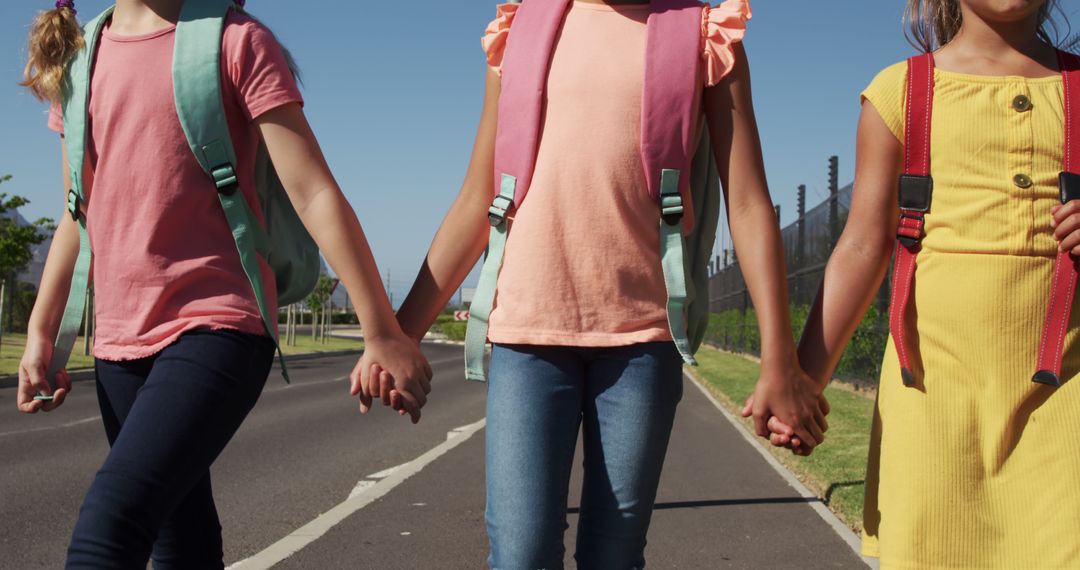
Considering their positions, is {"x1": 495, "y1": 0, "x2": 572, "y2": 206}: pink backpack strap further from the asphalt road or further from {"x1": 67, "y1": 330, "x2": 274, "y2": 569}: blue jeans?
the asphalt road

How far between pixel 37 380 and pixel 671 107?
5.12 feet

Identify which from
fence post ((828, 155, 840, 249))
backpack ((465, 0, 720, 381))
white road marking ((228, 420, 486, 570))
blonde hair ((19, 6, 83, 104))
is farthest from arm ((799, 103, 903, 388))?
fence post ((828, 155, 840, 249))

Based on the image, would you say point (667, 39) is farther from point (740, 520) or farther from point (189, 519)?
point (740, 520)

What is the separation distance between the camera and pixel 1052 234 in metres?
2.33

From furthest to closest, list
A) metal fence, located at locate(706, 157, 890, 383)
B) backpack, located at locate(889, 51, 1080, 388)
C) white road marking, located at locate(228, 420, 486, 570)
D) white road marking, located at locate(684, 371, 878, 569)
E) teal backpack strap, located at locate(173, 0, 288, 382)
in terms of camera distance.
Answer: metal fence, located at locate(706, 157, 890, 383), white road marking, located at locate(684, 371, 878, 569), white road marking, located at locate(228, 420, 486, 570), teal backpack strap, located at locate(173, 0, 288, 382), backpack, located at locate(889, 51, 1080, 388)

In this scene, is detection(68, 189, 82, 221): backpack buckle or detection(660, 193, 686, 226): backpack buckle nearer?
detection(660, 193, 686, 226): backpack buckle

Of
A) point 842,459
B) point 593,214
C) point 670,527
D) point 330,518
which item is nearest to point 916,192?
point 593,214

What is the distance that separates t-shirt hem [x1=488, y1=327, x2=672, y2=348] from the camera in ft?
8.09

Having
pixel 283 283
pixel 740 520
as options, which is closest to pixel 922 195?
pixel 283 283

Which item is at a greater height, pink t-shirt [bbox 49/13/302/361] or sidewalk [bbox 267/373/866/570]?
pink t-shirt [bbox 49/13/302/361]

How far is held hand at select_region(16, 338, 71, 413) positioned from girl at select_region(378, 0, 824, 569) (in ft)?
2.64

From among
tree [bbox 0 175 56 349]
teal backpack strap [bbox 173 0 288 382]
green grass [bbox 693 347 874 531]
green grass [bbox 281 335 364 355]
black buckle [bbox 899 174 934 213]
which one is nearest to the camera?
black buckle [bbox 899 174 934 213]

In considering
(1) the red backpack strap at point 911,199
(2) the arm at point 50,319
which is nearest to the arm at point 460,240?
(2) the arm at point 50,319

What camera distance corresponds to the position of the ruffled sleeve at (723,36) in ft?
8.46
